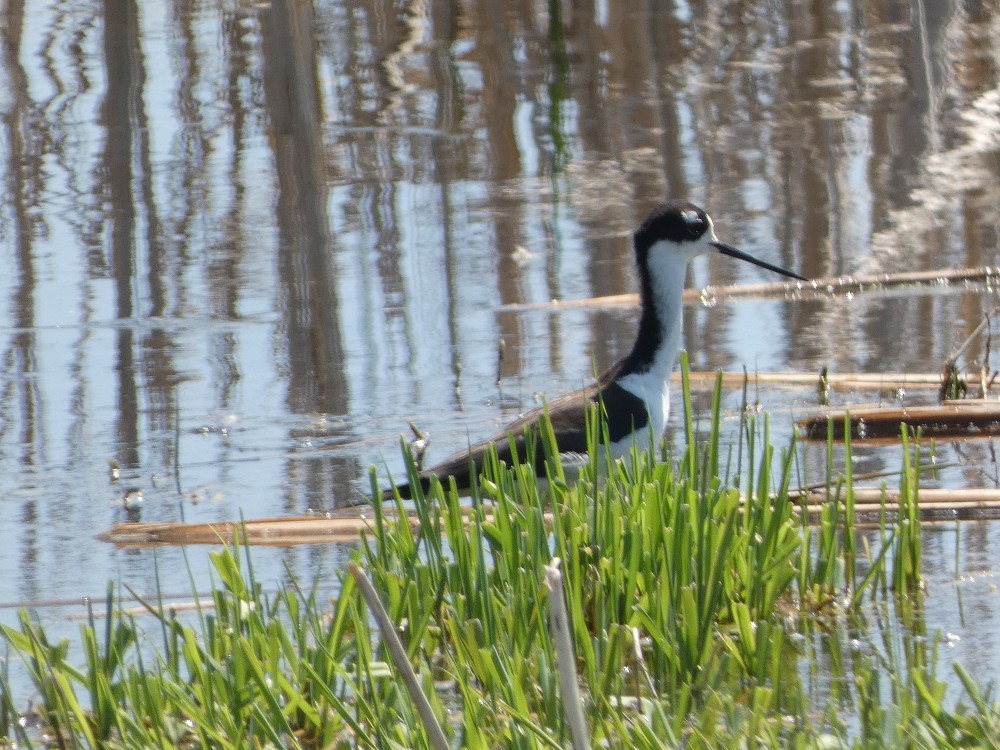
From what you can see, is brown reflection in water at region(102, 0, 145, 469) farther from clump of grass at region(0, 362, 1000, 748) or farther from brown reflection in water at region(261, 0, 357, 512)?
clump of grass at region(0, 362, 1000, 748)

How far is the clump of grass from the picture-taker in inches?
A: 118

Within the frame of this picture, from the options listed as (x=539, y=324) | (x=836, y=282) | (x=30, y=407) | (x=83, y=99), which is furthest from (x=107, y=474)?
(x=83, y=99)

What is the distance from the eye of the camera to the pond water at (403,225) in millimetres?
5832

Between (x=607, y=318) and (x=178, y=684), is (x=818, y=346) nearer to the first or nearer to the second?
(x=607, y=318)

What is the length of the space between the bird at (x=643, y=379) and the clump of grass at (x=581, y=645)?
105 cm

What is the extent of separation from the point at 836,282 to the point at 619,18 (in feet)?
21.7

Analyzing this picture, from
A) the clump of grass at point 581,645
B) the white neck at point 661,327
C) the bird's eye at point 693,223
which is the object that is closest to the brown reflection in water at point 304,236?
the white neck at point 661,327

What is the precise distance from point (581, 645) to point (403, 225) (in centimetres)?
550

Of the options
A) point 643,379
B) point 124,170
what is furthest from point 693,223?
point 124,170

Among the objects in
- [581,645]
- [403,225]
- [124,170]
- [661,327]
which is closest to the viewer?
[581,645]

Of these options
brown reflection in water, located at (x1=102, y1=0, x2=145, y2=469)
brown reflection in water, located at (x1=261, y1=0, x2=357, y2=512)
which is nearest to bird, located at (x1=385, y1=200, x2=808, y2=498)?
brown reflection in water, located at (x1=261, y1=0, x2=357, y2=512)

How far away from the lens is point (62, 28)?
1384 centimetres

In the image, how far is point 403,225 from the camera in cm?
893

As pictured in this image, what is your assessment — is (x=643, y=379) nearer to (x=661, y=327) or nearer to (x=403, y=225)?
(x=661, y=327)
